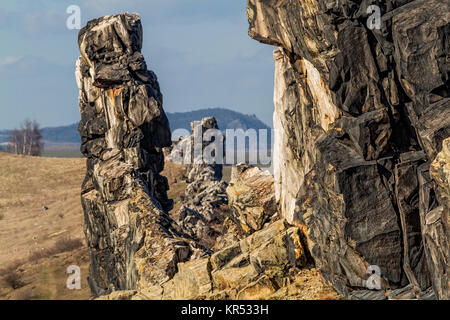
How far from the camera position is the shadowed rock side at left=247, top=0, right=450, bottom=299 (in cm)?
2041

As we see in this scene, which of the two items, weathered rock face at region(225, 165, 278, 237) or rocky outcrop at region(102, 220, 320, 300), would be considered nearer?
rocky outcrop at region(102, 220, 320, 300)

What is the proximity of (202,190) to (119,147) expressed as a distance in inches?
1631

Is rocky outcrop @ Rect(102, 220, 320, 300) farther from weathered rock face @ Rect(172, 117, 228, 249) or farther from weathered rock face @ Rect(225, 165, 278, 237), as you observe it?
weathered rock face @ Rect(172, 117, 228, 249)

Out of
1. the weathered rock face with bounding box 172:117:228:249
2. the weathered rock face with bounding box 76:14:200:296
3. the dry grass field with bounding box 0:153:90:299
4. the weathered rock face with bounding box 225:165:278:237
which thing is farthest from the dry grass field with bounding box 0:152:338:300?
the weathered rock face with bounding box 76:14:200:296

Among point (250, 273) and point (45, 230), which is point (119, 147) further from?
point (45, 230)

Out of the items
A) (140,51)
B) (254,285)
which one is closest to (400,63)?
(254,285)

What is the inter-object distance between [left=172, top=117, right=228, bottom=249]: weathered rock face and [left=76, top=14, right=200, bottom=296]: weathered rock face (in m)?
6.56

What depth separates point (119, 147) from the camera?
189 ft
